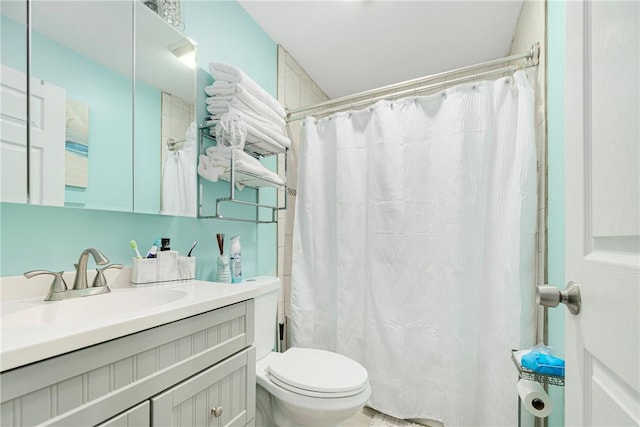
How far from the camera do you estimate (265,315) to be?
1.48m

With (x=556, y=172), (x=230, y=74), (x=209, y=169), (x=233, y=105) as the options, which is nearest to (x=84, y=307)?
(x=209, y=169)

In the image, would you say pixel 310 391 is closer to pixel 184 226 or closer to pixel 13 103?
pixel 184 226

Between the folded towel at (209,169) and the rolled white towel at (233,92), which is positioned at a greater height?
the rolled white towel at (233,92)

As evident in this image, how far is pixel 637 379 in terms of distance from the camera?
37cm

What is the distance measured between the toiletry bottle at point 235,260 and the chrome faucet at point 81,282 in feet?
1.73

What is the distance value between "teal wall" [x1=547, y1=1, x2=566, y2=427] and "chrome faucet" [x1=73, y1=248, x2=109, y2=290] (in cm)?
155

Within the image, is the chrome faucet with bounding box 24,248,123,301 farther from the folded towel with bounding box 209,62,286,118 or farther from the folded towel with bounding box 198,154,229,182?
the folded towel with bounding box 209,62,286,118

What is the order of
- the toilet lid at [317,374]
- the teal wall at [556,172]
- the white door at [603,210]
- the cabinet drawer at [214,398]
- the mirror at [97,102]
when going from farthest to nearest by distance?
1. the toilet lid at [317,374]
2. the teal wall at [556,172]
3. the mirror at [97,102]
4. the cabinet drawer at [214,398]
5. the white door at [603,210]

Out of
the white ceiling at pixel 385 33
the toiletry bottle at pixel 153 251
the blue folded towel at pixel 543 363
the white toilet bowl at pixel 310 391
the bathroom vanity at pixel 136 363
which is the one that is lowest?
the white toilet bowl at pixel 310 391

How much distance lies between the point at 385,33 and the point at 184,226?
5.56 ft

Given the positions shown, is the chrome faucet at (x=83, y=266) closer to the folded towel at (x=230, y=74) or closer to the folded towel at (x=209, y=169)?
the folded towel at (x=209, y=169)

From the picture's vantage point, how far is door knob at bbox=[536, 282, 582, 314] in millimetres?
527

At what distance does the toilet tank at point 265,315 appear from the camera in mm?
1431

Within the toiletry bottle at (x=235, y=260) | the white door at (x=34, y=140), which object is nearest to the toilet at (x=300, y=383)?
the toiletry bottle at (x=235, y=260)
